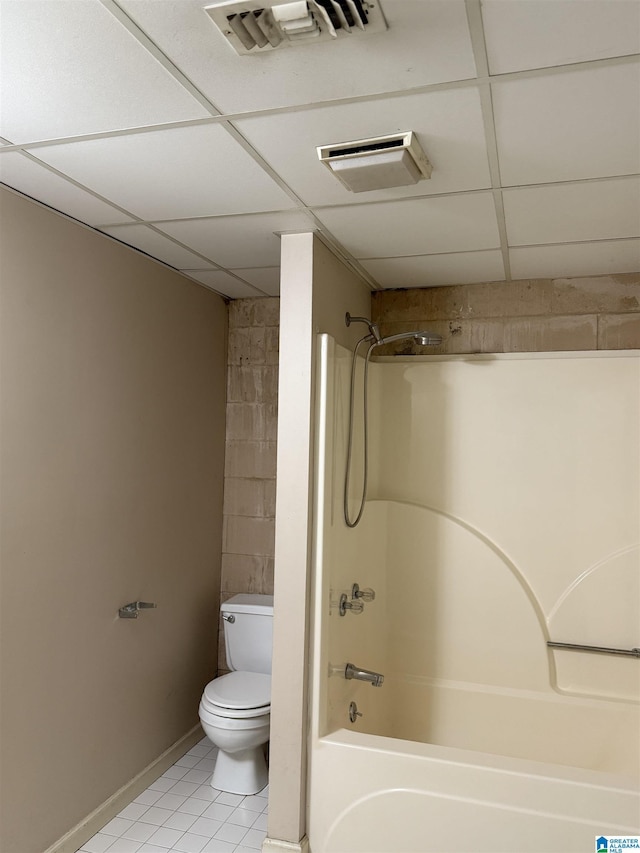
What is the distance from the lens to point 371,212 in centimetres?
223

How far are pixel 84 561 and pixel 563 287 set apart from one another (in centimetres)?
238

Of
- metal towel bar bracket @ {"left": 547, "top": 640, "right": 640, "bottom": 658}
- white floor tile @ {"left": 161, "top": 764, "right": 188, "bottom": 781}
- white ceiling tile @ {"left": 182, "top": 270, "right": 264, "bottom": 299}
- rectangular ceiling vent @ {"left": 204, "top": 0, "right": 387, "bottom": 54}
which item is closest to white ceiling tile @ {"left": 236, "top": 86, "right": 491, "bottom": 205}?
rectangular ceiling vent @ {"left": 204, "top": 0, "right": 387, "bottom": 54}

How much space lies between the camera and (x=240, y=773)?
2.93 meters

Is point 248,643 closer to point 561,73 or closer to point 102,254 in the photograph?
point 102,254

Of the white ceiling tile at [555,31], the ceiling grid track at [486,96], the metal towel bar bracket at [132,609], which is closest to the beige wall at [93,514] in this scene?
the metal towel bar bracket at [132,609]

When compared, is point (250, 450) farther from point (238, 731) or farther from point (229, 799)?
point (229, 799)

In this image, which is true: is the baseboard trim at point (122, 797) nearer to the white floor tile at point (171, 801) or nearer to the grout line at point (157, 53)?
the white floor tile at point (171, 801)

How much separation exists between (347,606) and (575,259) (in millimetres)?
1695

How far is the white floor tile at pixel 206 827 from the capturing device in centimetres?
258

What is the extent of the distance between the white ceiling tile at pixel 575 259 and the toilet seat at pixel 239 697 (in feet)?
7.11

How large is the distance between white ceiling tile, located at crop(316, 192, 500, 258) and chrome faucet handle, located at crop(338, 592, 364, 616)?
4.51 ft

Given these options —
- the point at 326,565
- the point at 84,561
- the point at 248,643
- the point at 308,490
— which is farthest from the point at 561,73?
the point at 248,643

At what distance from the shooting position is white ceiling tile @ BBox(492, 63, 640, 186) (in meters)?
1.45

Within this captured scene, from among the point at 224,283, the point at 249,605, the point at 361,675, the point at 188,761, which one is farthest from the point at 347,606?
the point at 224,283
